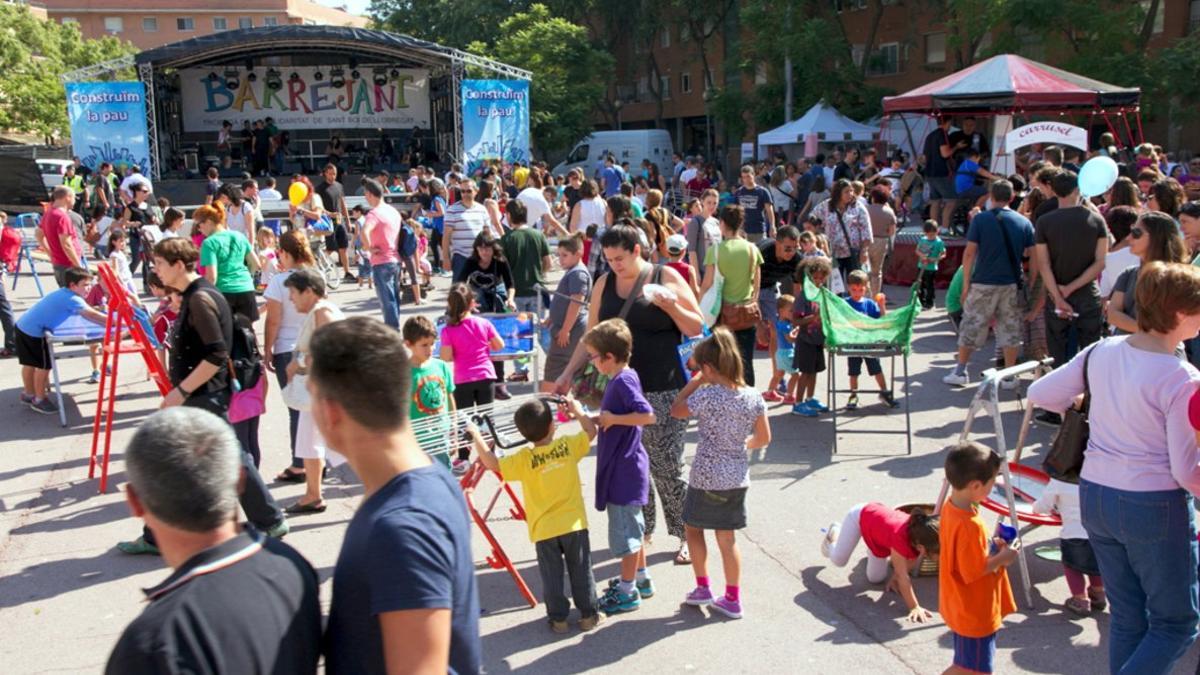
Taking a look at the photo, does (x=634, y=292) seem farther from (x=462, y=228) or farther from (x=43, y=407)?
(x=43, y=407)

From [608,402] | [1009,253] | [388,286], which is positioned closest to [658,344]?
[608,402]

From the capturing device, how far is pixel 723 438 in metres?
4.82

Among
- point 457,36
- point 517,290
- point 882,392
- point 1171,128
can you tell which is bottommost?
point 882,392

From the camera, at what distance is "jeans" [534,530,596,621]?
476 centimetres

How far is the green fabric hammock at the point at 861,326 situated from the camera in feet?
24.3

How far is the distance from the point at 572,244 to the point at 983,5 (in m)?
22.9

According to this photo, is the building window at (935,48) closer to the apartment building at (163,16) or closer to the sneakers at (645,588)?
the sneakers at (645,588)

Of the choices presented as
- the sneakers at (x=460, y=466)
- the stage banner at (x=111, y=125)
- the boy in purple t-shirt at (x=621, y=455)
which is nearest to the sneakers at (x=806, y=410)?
the sneakers at (x=460, y=466)

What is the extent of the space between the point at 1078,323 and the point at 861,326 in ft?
5.83

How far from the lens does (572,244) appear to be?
26.0 feet

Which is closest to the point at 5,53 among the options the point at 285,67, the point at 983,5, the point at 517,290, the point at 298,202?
the point at 285,67

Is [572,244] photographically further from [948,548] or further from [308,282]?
[948,548]

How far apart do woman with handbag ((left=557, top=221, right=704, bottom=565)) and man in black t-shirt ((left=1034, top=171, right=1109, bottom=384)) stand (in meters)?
3.50

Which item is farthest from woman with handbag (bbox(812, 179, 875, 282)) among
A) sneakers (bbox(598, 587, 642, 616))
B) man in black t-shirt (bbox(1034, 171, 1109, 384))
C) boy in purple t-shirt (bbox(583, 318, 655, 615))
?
sneakers (bbox(598, 587, 642, 616))
